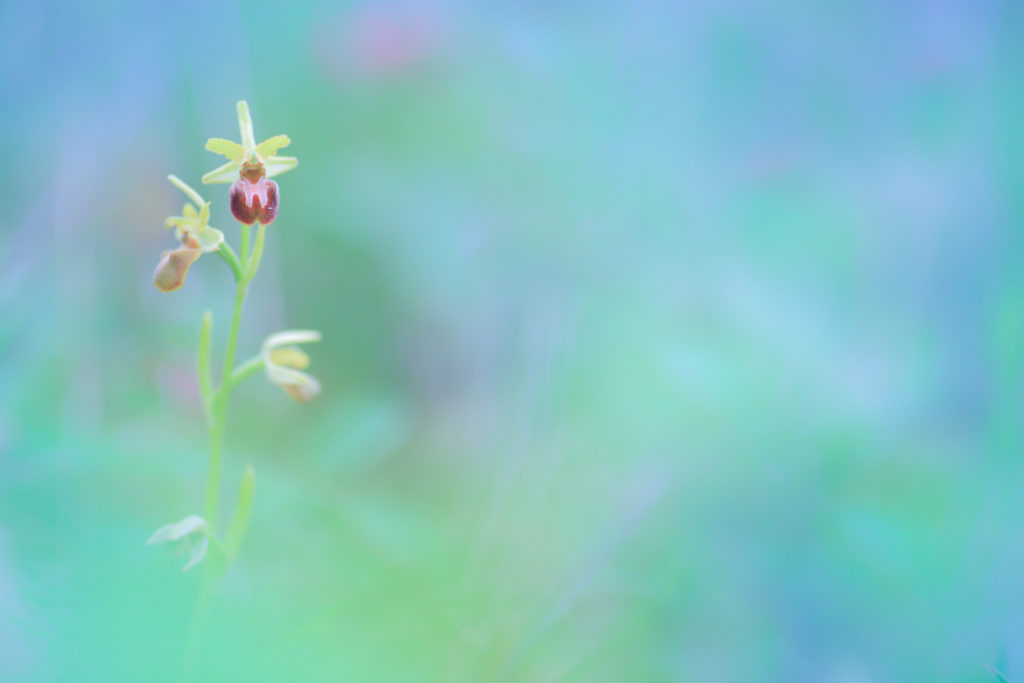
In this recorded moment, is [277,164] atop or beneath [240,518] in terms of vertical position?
atop

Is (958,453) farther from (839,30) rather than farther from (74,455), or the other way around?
(74,455)

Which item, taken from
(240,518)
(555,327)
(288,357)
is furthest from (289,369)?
(555,327)

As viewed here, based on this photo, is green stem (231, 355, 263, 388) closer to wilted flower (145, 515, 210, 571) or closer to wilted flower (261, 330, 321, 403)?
wilted flower (261, 330, 321, 403)

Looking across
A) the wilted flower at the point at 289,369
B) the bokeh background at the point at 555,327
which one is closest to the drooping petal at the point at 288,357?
the wilted flower at the point at 289,369

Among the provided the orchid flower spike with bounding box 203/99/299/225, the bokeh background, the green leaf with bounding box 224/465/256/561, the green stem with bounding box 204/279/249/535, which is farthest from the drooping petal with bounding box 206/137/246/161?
the bokeh background

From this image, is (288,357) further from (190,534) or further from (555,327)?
(555,327)

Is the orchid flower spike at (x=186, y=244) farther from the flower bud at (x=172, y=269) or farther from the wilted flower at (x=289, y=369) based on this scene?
the wilted flower at (x=289, y=369)
